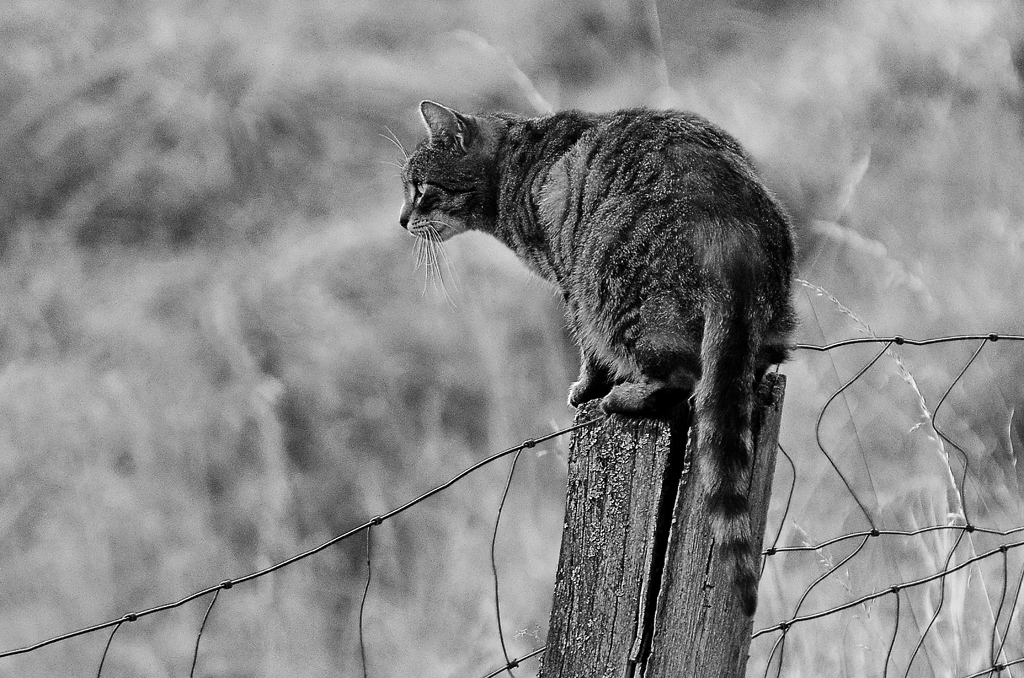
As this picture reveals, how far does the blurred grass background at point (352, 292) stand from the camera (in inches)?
145

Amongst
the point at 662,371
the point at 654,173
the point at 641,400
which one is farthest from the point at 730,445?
the point at 654,173

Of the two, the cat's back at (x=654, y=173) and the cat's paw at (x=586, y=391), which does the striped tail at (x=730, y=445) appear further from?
the cat's paw at (x=586, y=391)

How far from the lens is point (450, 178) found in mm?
A: 2129

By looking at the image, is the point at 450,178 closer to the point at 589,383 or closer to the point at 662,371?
the point at 589,383

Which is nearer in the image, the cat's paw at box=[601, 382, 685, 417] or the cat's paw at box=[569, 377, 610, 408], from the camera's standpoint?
the cat's paw at box=[601, 382, 685, 417]

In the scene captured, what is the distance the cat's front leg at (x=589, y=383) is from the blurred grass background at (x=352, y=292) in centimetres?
141

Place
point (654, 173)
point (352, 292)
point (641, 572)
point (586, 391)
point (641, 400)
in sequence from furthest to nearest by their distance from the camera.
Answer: point (352, 292) → point (586, 391) → point (654, 173) → point (641, 400) → point (641, 572)

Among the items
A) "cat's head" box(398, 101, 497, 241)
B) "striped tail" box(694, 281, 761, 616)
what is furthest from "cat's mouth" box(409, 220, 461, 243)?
"striped tail" box(694, 281, 761, 616)

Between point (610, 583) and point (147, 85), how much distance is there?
5.00 m

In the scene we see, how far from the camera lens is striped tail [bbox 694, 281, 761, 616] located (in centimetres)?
106

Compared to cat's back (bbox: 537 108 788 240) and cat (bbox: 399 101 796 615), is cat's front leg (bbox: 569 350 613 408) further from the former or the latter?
cat's back (bbox: 537 108 788 240)

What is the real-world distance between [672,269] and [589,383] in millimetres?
374

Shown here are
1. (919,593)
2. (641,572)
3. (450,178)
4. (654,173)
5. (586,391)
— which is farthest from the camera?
(919,593)

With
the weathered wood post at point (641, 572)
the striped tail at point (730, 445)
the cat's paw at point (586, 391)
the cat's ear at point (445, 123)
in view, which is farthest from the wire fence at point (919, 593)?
the cat's ear at point (445, 123)
